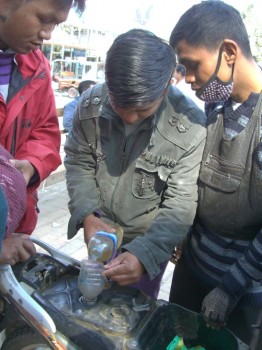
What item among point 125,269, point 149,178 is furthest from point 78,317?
point 149,178

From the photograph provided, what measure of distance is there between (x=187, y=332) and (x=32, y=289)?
731 mm

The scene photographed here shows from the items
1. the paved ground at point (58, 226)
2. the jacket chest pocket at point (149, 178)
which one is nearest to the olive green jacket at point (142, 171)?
the jacket chest pocket at point (149, 178)

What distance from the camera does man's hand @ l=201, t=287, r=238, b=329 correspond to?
1.61 meters

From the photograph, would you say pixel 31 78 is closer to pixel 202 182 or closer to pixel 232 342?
pixel 202 182

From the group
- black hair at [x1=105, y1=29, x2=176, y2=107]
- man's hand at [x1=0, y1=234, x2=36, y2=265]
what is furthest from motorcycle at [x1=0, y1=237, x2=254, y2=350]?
black hair at [x1=105, y1=29, x2=176, y2=107]

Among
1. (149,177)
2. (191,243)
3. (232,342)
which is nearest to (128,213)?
(149,177)

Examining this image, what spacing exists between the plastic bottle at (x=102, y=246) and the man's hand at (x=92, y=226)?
0.10 feet

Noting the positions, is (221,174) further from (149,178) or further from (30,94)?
(30,94)

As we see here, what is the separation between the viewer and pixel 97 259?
Result: 1813mm

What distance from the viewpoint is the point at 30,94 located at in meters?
1.78

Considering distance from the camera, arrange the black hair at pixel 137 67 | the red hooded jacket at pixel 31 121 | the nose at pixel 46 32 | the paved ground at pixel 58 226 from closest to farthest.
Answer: the black hair at pixel 137 67 → the nose at pixel 46 32 → the red hooded jacket at pixel 31 121 → the paved ground at pixel 58 226

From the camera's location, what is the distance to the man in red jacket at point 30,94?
1.58 m

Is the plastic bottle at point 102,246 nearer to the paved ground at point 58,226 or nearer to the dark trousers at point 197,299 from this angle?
the dark trousers at point 197,299

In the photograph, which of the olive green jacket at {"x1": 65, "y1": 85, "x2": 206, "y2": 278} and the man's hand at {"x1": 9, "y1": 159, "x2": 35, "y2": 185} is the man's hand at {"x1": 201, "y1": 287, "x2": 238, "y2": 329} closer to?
the olive green jacket at {"x1": 65, "y1": 85, "x2": 206, "y2": 278}
